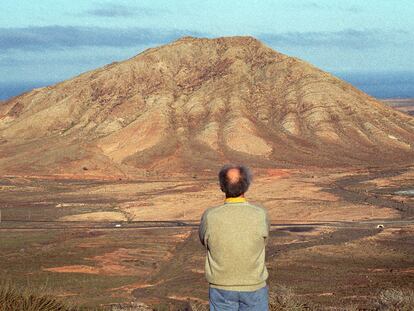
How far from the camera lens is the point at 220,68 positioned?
13288 centimetres

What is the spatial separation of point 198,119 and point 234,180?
10970 centimetres

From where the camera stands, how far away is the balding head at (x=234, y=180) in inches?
285

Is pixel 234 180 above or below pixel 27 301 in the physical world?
above

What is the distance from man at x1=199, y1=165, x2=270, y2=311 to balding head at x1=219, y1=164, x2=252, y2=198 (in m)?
0.15

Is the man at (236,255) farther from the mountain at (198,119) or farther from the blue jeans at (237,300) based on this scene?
the mountain at (198,119)

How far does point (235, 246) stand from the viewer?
7.10 m

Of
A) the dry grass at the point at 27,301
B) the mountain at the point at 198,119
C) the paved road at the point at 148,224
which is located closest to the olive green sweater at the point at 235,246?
the dry grass at the point at 27,301

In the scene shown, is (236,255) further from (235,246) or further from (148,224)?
(148,224)

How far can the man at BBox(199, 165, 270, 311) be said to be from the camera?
710cm

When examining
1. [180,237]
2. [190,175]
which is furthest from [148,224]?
[190,175]

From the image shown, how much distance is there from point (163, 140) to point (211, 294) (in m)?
101

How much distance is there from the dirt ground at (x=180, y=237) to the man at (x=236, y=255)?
21.1 ft

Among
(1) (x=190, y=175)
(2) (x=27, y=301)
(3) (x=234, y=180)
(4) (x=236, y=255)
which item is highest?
(3) (x=234, y=180)

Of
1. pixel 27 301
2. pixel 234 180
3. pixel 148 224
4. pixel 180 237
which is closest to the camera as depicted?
pixel 234 180
